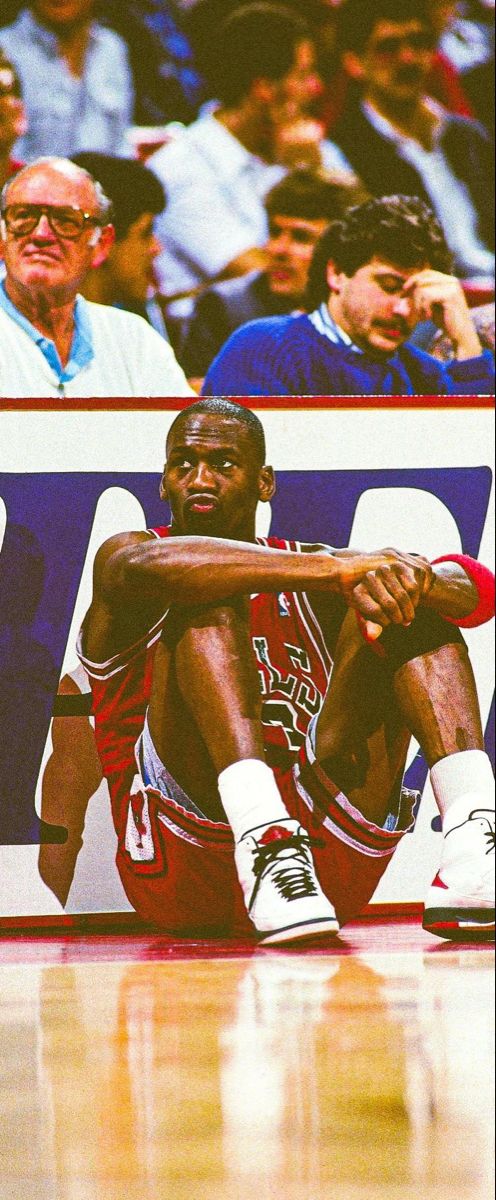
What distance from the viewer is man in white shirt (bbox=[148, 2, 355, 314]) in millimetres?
3135

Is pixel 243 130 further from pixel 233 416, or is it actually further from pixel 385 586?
pixel 385 586

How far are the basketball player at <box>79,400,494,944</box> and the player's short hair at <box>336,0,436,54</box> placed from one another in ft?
5.17

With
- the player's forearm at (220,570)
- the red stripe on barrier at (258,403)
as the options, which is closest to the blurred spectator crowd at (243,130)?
the red stripe on barrier at (258,403)

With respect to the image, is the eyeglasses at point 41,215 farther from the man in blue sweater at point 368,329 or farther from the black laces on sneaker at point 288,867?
the black laces on sneaker at point 288,867

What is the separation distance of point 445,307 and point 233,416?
918 mm

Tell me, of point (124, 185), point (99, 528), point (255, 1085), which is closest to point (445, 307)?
point (124, 185)

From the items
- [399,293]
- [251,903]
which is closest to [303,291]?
[399,293]

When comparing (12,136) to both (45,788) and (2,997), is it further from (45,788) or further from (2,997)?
(2,997)

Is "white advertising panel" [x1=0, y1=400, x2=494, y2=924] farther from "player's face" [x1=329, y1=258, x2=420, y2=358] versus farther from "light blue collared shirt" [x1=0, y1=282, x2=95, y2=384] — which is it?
"player's face" [x1=329, y1=258, x2=420, y2=358]

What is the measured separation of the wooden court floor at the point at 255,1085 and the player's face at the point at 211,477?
72 cm

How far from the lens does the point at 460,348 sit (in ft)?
9.68

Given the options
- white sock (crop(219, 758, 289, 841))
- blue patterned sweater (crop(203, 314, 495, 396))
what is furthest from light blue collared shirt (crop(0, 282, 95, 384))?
white sock (crop(219, 758, 289, 841))

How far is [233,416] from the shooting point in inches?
88.7

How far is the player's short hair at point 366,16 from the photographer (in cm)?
340
